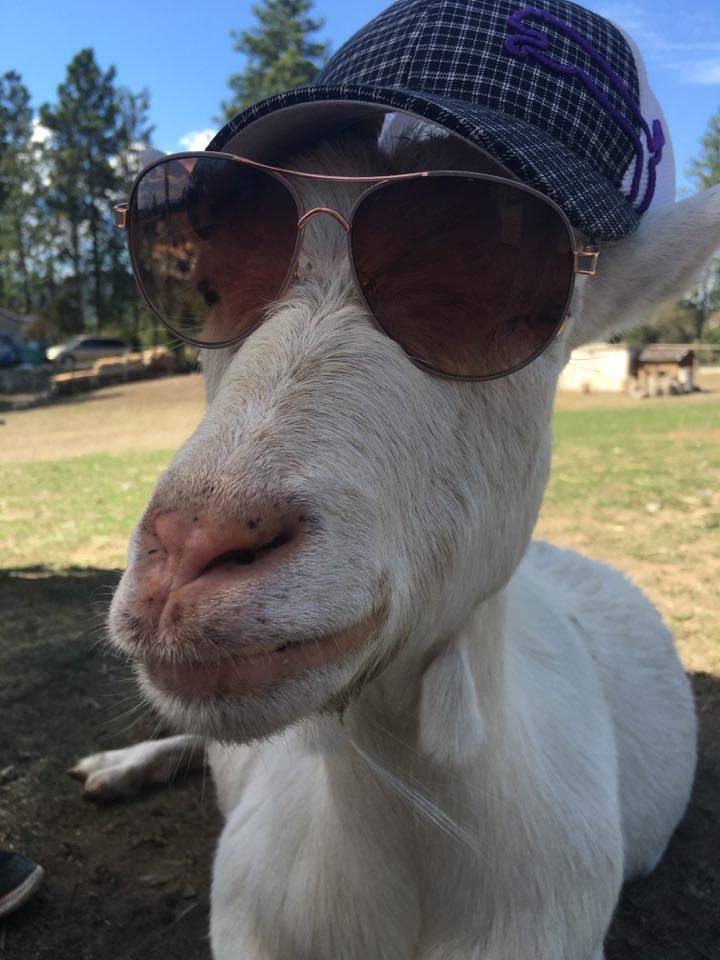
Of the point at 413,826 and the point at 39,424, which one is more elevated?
the point at 413,826

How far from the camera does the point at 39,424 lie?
802 inches

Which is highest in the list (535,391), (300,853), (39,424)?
(535,391)

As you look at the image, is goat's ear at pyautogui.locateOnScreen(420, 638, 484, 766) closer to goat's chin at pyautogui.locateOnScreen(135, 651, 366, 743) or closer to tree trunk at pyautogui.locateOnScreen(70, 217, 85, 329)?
goat's chin at pyautogui.locateOnScreen(135, 651, 366, 743)

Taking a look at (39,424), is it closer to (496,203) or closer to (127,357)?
(127,357)

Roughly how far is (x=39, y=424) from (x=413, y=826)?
67.3 ft

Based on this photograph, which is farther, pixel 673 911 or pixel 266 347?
pixel 673 911

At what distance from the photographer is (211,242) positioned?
1.61 metres

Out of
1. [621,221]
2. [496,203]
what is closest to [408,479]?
[496,203]

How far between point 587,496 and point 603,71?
24.6 feet

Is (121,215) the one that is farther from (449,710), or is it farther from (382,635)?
(449,710)

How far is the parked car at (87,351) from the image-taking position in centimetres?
3691

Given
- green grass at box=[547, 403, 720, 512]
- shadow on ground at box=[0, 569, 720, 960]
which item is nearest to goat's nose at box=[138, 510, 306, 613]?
shadow on ground at box=[0, 569, 720, 960]

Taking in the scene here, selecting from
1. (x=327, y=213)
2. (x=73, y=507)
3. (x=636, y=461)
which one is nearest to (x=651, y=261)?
(x=327, y=213)

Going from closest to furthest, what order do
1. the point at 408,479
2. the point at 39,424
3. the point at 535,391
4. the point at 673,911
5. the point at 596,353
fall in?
the point at 408,479 < the point at 535,391 < the point at 596,353 < the point at 673,911 < the point at 39,424
